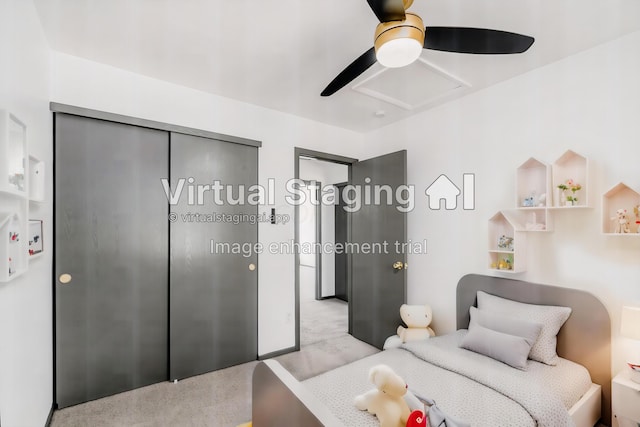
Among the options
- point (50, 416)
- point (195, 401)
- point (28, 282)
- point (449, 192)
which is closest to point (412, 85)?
point (449, 192)

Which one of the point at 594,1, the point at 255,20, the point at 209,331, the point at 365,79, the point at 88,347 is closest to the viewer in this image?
the point at 594,1

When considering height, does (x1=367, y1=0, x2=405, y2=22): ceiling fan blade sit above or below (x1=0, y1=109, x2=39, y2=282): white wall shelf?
above

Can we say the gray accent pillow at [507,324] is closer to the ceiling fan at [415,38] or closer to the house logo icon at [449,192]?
the house logo icon at [449,192]

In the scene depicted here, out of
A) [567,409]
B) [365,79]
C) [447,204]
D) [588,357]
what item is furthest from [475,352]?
[365,79]

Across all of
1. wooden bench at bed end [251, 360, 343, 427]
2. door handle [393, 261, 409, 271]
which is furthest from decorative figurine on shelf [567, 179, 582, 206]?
wooden bench at bed end [251, 360, 343, 427]

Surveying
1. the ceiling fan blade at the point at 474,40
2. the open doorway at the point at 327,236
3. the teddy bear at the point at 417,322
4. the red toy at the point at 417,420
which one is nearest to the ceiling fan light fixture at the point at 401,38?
the ceiling fan blade at the point at 474,40

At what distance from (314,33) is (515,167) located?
6.27 ft

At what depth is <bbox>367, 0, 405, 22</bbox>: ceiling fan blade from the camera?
3.92 ft

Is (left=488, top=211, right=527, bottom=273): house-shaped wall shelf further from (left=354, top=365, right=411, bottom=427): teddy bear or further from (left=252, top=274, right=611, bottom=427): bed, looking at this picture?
(left=354, top=365, right=411, bottom=427): teddy bear

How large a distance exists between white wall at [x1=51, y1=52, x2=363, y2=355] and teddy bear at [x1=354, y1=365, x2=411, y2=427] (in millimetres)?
1855

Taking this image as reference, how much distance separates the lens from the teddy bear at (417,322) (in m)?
2.95

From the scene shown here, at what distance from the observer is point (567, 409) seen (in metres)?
1.77

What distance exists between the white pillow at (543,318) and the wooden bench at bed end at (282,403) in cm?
165

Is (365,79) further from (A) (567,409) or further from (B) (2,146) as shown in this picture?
(A) (567,409)
